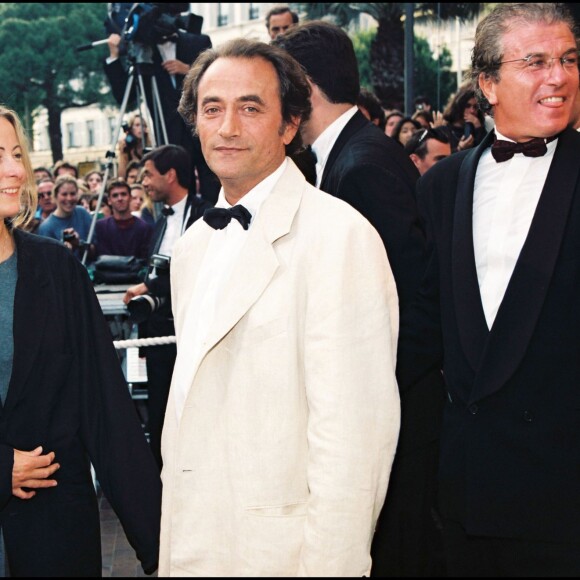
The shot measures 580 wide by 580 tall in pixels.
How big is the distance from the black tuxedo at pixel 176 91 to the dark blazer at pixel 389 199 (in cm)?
340

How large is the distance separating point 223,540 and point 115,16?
5.95 m

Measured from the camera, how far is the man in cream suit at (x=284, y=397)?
230 centimetres

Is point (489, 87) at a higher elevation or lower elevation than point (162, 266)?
higher

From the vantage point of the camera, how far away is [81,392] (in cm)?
298

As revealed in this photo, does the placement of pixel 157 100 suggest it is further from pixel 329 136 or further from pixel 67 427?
pixel 67 427

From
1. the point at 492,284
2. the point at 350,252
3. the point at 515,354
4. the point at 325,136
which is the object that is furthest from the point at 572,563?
the point at 325,136

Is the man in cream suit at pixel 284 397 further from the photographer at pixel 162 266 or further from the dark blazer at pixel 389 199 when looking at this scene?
the photographer at pixel 162 266

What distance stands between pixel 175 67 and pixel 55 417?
4654 millimetres

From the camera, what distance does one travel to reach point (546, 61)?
2715 millimetres

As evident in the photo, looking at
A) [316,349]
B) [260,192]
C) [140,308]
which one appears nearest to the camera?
[316,349]

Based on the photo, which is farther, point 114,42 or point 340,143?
point 114,42

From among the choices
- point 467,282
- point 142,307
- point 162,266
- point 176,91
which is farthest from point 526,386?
point 176,91

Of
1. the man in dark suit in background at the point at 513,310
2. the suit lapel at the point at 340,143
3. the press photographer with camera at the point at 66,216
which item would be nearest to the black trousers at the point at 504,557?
the man in dark suit in background at the point at 513,310

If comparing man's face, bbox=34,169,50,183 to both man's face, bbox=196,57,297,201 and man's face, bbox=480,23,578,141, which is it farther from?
man's face, bbox=480,23,578,141
